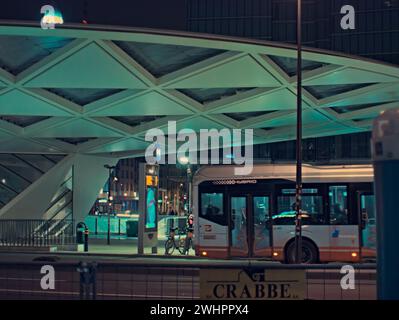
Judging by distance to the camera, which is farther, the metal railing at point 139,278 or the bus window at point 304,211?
the bus window at point 304,211

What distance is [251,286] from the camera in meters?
6.77

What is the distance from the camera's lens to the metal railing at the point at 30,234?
95.3ft

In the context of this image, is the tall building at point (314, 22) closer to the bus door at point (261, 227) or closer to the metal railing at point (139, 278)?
the bus door at point (261, 227)

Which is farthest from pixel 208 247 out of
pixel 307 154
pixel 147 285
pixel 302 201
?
pixel 307 154

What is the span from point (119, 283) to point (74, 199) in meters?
29.1

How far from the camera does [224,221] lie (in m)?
20.8

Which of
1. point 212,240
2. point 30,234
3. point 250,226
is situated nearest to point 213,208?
point 212,240

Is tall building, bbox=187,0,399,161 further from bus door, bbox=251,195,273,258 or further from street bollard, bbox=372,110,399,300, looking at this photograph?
street bollard, bbox=372,110,399,300

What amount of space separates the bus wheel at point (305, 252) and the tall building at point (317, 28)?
4395cm

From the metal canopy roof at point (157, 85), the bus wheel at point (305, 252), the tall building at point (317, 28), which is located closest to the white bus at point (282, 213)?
the bus wheel at point (305, 252)

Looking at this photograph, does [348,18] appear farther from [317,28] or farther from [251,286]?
[251,286]
